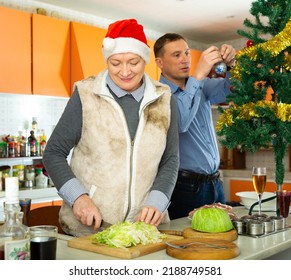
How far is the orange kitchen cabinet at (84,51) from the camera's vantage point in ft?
14.0

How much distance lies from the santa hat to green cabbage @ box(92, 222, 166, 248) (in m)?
0.74

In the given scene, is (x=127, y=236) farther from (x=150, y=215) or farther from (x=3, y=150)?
(x=3, y=150)

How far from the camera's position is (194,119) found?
248 cm

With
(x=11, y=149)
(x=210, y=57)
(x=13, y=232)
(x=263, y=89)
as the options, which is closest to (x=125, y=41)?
(x=210, y=57)

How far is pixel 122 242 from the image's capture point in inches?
52.2

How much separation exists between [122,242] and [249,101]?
3.29 ft

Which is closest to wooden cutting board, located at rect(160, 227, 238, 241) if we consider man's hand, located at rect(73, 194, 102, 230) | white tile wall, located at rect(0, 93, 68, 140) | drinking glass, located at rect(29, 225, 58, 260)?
man's hand, located at rect(73, 194, 102, 230)

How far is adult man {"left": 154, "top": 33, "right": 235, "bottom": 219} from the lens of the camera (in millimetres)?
2287

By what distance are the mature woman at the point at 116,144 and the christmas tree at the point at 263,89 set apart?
14.9 inches

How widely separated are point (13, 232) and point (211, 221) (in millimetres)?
707

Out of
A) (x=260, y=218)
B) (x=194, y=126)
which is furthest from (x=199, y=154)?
(x=260, y=218)

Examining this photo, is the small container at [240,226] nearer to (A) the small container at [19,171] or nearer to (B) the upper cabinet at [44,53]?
(B) the upper cabinet at [44,53]

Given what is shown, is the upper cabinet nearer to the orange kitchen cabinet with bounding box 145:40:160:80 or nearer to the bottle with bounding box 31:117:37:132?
the bottle with bounding box 31:117:37:132

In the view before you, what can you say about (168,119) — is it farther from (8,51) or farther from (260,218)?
(8,51)
